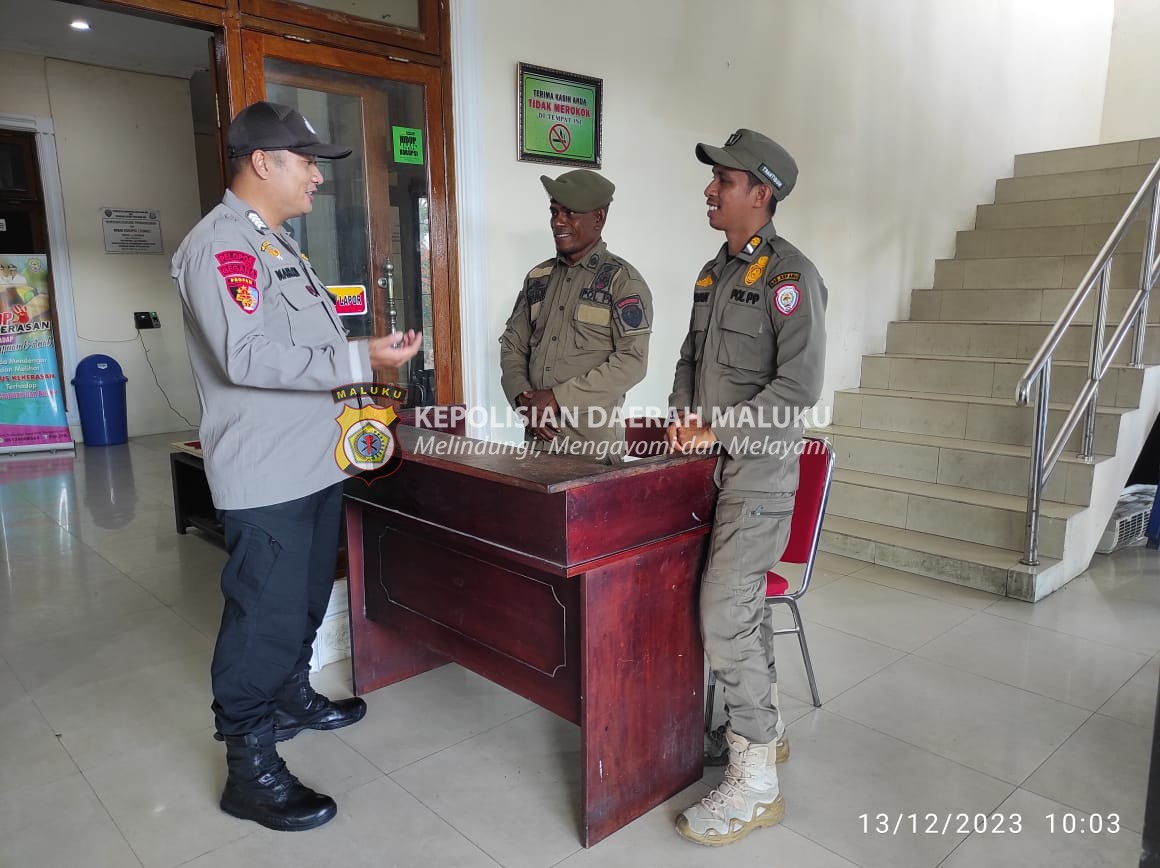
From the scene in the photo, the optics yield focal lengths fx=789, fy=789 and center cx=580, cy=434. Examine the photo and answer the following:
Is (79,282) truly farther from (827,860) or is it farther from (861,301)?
(827,860)

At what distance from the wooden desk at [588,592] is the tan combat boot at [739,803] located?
142 millimetres

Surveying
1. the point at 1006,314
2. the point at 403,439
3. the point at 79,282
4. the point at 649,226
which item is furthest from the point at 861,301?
the point at 79,282

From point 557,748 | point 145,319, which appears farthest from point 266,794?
point 145,319

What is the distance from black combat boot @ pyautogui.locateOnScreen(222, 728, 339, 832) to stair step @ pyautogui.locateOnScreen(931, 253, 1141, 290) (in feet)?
15.3

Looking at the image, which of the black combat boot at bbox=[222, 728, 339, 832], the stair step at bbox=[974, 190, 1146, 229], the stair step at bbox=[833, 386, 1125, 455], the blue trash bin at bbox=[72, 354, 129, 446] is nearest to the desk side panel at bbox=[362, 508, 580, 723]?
the black combat boot at bbox=[222, 728, 339, 832]

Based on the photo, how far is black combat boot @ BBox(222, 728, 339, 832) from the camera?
1.84 m

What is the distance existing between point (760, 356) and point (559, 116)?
200 centimetres

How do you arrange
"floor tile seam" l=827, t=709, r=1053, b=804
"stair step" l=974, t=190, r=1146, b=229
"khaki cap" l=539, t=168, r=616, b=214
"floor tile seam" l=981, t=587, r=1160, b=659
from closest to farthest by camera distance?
"floor tile seam" l=827, t=709, r=1053, b=804 < "khaki cap" l=539, t=168, r=616, b=214 < "floor tile seam" l=981, t=587, r=1160, b=659 < "stair step" l=974, t=190, r=1146, b=229

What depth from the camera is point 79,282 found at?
6715mm

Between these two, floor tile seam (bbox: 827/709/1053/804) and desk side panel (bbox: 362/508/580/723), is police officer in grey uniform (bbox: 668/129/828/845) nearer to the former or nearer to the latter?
desk side panel (bbox: 362/508/580/723)

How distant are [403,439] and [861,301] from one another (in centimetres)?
360

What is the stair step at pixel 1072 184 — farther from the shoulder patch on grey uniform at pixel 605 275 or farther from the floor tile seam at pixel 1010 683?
the shoulder patch on grey uniform at pixel 605 275

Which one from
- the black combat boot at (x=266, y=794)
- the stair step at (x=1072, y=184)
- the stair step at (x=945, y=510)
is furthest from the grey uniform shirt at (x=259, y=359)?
the stair step at (x=1072, y=184)

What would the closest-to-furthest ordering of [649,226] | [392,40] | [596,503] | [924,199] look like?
→ [596,503], [392,40], [649,226], [924,199]
